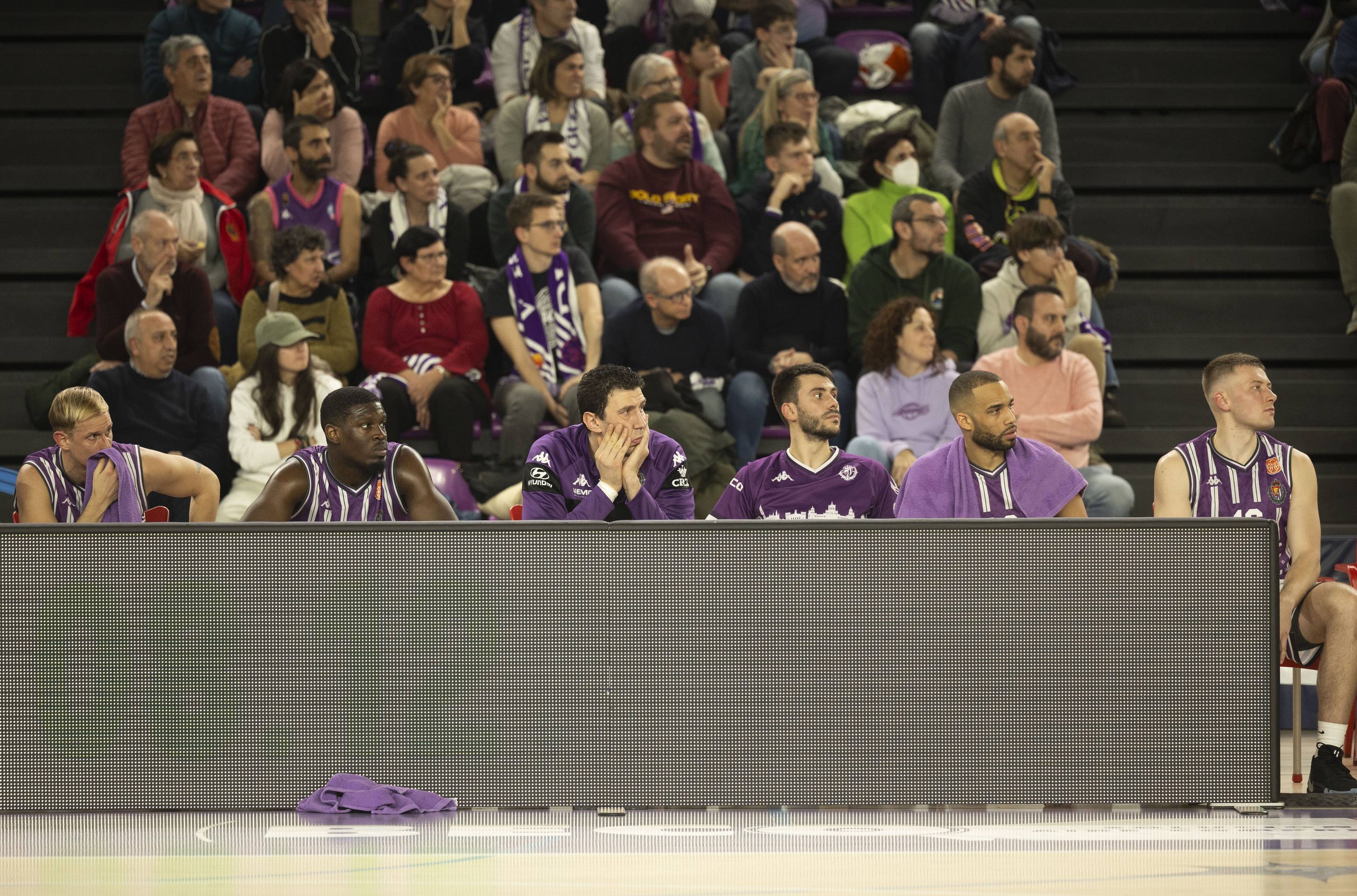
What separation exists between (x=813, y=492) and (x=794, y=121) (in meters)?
3.33

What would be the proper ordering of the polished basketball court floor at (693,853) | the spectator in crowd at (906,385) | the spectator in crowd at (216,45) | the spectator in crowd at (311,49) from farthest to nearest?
the spectator in crowd at (216,45)
the spectator in crowd at (311,49)
the spectator in crowd at (906,385)
the polished basketball court floor at (693,853)

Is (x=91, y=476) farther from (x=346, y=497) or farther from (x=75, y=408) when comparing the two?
(x=346, y=497)

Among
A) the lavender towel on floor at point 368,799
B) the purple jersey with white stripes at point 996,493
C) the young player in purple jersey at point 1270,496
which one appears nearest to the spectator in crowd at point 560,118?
the purple jersey with white stripes at point 996,493

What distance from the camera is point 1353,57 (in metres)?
8.76

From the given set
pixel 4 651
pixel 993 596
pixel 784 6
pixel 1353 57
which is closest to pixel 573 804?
pixel 993 596

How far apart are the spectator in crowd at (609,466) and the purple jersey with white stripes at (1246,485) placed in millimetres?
1688

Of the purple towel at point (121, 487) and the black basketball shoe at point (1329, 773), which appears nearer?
the black basketball shoe at point (1329, 773)

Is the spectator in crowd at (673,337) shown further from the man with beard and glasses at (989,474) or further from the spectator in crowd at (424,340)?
the man with beard and glasses at (989,474)

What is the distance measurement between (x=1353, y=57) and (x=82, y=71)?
728cm

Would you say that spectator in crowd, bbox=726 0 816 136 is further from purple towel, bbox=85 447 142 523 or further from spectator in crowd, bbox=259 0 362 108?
purple towel, bbox=85 447 142 523

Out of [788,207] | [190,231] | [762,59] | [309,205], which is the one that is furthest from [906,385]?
[190,231]

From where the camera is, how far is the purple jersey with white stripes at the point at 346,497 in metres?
5.32

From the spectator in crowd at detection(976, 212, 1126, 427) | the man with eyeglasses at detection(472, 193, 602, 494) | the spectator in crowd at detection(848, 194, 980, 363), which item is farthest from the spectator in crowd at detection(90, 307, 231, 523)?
the spectator in crowd at detection(976, 212, 1126, 427)

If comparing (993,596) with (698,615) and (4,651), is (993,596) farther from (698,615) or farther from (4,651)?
(4,651)
